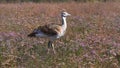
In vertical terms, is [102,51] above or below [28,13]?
above

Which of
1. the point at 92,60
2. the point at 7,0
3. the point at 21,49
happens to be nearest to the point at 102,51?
the point at 92,60

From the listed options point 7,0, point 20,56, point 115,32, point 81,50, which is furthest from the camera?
point 7,0

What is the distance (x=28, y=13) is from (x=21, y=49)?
10.8 m

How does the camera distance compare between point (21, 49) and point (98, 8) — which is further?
point (98, 8)

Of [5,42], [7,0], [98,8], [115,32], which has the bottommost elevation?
[7,0]

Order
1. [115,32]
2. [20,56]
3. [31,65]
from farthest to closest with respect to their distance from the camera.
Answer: [115,32]
[20,56]
[31,65]

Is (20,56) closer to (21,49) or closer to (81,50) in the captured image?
(21,49)

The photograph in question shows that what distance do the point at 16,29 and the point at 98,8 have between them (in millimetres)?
9989

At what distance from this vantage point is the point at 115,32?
1073cm

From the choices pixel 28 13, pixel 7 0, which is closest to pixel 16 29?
pixel 28 13

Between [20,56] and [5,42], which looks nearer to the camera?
[20,56]

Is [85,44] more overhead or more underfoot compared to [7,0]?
more overhead

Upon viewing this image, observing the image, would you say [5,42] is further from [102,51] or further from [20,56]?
[102,51]

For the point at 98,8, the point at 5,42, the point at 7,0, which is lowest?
the point at 7,0
